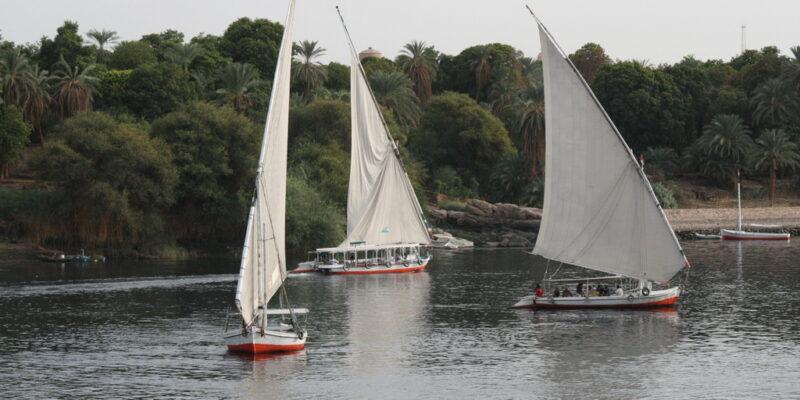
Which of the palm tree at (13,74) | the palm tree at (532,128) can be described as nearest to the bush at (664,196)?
the palm tree at (532,128)

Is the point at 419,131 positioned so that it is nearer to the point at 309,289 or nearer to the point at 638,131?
the point at 638,131

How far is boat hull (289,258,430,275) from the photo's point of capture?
99.2 m

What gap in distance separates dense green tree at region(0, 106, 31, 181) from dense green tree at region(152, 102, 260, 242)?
600 inches

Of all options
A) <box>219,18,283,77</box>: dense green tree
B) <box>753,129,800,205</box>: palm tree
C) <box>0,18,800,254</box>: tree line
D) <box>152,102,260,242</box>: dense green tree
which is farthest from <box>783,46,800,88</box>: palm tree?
<box>152,102,260,242</box>: dense green tree

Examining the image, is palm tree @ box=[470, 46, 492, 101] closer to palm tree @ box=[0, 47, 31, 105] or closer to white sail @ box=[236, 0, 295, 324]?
palm tree @ box=[0, 47, 31, 105]

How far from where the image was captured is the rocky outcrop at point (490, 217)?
143 meters

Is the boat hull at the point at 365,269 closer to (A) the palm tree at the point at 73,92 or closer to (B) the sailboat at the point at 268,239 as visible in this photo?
(B) the sailboat at the point at 268,239

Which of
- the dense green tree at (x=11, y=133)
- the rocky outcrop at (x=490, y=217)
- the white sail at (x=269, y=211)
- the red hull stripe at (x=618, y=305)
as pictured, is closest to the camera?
the white sail at (x=269, y=211)

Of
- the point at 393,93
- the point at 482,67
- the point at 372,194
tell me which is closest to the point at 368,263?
the point at 372,194

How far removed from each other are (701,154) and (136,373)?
124 metres

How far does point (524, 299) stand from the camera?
7319 cm

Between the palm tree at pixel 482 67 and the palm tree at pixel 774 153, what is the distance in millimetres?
51792

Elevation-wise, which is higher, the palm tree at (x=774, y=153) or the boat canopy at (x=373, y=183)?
the palm tree at (x=774, y=153)

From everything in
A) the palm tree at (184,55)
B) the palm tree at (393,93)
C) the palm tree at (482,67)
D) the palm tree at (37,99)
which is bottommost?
the palm tree at (37,99)
